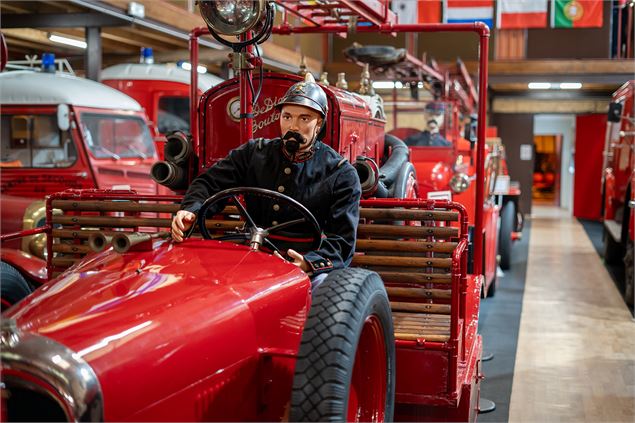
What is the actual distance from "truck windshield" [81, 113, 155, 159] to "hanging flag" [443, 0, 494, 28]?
562cm

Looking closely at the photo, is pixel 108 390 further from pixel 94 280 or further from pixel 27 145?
pixel 27 145

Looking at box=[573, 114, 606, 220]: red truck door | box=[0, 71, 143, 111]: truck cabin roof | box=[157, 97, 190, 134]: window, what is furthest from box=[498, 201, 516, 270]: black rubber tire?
box=[573, 114, 606, 220]: red truck door

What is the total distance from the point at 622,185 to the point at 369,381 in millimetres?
6826

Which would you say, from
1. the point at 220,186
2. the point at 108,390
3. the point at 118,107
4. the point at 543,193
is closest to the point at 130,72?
the point at 118,107

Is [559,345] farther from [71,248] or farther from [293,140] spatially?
[71,248]

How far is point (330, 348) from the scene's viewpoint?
7.04ft

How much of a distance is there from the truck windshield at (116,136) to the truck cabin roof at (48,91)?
139 mm

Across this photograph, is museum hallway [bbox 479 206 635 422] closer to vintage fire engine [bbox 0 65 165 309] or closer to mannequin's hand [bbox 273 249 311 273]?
mannequin's hand [bbox 273 249 311 273]

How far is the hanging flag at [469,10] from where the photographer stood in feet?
37.4

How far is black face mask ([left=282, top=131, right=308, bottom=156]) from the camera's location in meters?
3.01

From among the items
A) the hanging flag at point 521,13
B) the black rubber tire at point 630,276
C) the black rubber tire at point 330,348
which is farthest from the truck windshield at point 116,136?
the hanging flag at point 521,13

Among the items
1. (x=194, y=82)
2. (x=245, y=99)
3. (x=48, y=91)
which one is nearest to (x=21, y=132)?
(x=48, y=91)

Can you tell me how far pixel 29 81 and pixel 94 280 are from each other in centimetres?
505

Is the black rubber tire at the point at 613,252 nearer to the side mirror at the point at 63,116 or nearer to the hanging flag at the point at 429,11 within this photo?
the hanging flag at the point at 429,11
